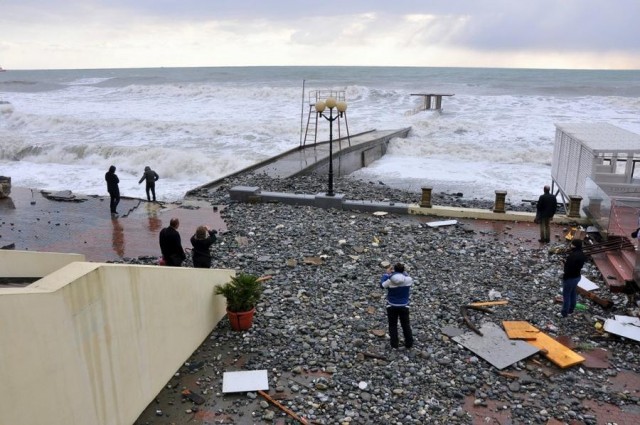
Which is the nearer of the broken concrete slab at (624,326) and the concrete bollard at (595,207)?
the broken concrete slab at (624,326)

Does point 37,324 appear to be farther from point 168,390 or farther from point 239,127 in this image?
point 239,127

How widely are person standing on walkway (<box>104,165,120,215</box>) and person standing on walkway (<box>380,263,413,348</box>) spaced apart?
944 centimetres

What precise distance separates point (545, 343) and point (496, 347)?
790 millimetres

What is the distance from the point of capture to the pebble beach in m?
6.27

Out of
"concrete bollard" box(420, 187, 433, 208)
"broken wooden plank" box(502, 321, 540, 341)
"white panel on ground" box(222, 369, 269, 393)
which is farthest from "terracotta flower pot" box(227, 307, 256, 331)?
"concrete bollard" box(420, 187, 433, 208)

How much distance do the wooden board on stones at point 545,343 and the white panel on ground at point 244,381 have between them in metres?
3.96

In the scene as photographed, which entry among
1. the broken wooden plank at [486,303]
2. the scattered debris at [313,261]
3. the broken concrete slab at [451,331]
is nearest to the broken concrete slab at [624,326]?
the broken wooden plank at [486,303]

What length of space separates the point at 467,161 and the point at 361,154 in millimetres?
5885

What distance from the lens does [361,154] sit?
25.0m

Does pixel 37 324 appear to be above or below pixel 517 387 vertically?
above

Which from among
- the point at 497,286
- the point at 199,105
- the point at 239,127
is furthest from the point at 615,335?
the point at 199,105

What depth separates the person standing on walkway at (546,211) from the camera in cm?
1189

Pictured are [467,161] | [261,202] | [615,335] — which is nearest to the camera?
[615,335]

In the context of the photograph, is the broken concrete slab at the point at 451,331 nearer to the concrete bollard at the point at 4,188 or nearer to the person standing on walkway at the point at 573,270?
the person standing on walkway at the point at 573,270
